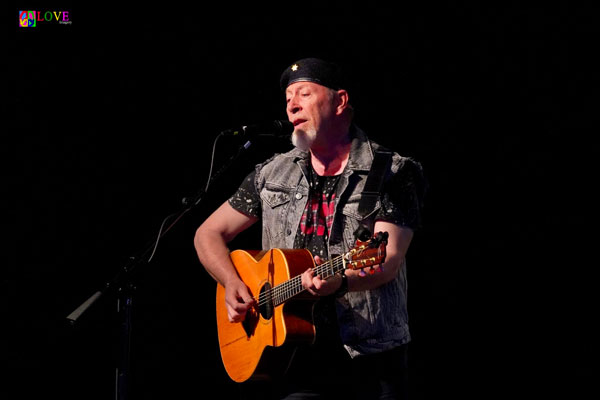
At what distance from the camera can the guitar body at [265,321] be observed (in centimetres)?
257

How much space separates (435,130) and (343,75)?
3.24 ft

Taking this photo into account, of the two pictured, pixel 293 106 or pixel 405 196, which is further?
pixel 293 106

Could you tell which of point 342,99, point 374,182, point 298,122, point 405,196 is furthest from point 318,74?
point 405,196

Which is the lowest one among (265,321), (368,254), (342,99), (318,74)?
(265,321)

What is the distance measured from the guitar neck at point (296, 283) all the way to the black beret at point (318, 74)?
108cm

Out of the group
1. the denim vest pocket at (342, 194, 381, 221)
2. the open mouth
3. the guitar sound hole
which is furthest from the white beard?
the guitar sound hole

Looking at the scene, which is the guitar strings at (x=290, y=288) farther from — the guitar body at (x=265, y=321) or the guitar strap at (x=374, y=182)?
the guitar strap at (x=374, y=182)

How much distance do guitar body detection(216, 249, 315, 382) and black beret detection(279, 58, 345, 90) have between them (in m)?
0.93

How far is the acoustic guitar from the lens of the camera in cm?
232

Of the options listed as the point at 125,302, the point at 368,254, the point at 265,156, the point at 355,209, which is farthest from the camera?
the point at 265,156

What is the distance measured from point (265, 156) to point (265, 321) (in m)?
1.87

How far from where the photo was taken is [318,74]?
10.1ft

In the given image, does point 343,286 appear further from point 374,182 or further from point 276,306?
point 374,182

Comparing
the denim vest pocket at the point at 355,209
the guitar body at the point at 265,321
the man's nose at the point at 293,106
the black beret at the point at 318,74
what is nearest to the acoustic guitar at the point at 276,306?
the guitar body at the point at 265,321
